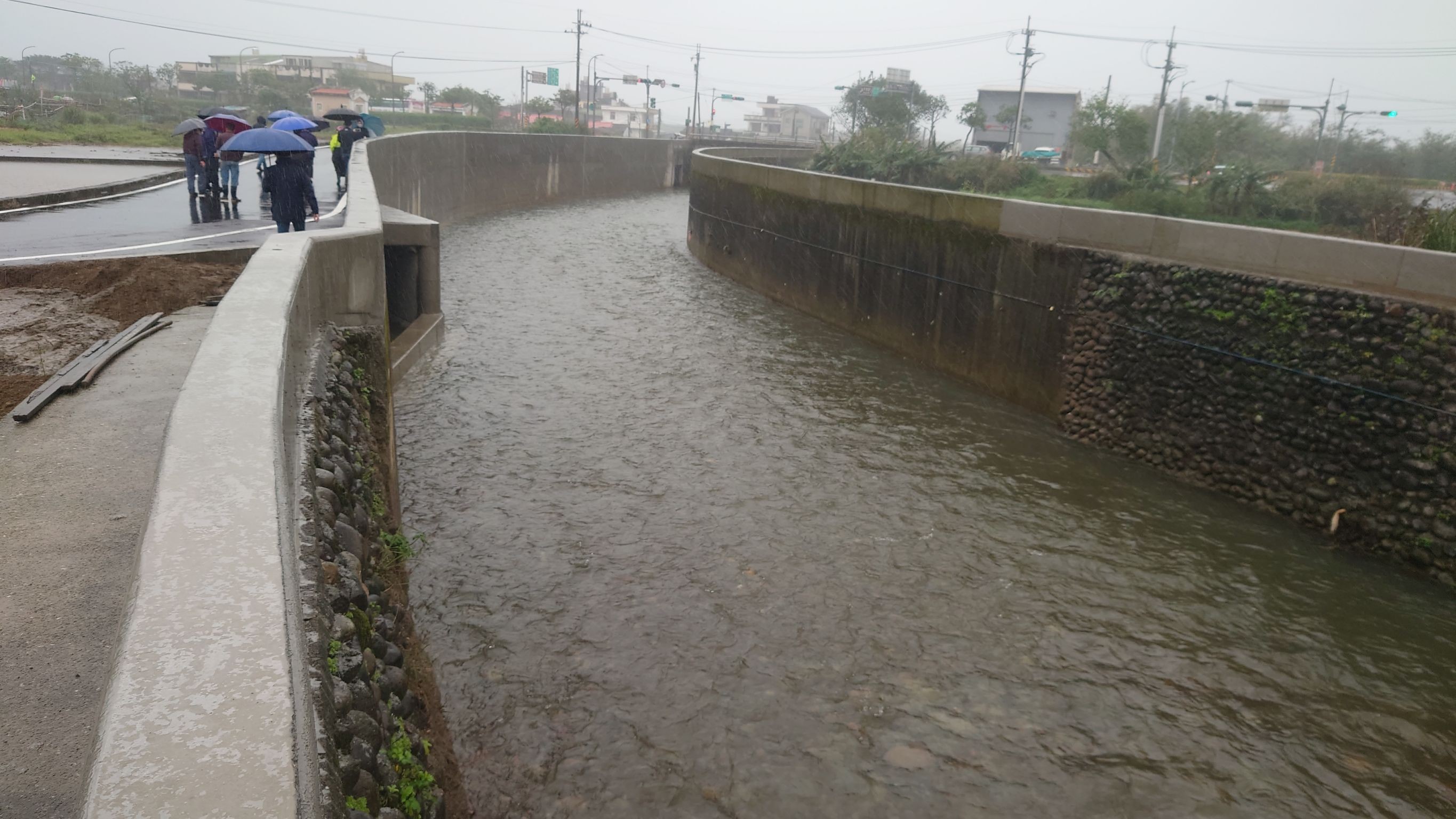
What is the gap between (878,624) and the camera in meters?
7.40

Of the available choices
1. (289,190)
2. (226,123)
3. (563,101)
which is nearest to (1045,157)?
(226,123)

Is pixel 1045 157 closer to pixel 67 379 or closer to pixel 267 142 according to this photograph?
Answer: pixel 267 142

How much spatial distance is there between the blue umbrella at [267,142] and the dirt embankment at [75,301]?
2.08 meters

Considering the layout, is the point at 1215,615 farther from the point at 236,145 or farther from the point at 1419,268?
the point at 236,145

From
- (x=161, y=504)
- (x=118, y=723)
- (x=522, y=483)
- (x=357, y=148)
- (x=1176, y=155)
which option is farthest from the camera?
(x=1176, y=155)

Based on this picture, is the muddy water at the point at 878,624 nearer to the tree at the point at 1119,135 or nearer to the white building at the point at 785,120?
the tree at the point at 1119,135

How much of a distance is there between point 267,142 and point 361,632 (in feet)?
29.7

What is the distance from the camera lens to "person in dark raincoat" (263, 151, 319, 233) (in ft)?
38.0

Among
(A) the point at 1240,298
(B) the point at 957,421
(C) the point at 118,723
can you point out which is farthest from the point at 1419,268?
(C) the point at 118,723

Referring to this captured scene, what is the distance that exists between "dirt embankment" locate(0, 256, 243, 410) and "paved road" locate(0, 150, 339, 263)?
62 cm

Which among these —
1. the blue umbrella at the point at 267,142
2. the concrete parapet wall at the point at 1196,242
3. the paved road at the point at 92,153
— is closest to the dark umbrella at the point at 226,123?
the blue umbrella at the point at 267,142

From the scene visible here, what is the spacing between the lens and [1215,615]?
786 cm

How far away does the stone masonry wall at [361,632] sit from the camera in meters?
3.38

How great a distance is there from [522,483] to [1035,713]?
510 cm
